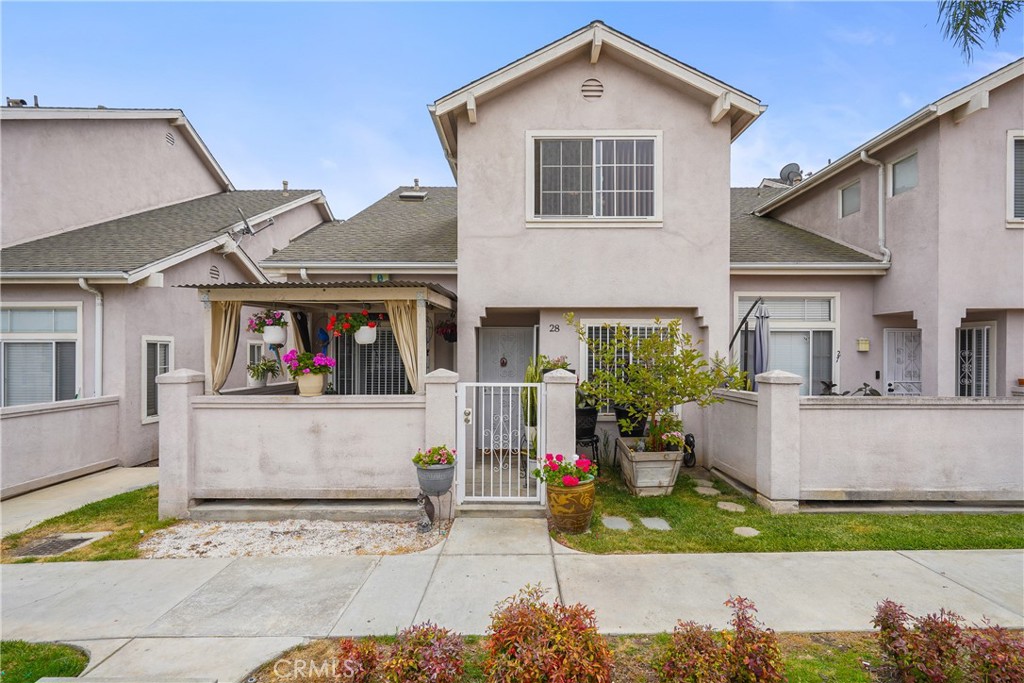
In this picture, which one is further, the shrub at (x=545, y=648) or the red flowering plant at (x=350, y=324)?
the red flowering plant at (x=350, y=324)

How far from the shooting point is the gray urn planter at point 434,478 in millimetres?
5551

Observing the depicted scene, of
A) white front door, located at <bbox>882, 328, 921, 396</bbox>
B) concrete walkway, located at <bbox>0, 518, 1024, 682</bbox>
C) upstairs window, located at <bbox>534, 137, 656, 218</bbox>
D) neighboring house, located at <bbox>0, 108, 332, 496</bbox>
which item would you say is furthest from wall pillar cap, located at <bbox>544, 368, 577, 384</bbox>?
neighboring house, located at <bbox>0, 108, 332, 496</bbox>

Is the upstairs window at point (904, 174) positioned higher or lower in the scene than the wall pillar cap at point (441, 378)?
higher

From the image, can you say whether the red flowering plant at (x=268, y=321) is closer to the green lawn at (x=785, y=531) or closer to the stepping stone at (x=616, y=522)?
the green lawn at (x=785, y=531)

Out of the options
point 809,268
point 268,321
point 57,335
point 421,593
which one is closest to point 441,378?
point 421,593

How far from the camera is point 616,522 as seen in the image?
5.84 m

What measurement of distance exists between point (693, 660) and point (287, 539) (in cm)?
472

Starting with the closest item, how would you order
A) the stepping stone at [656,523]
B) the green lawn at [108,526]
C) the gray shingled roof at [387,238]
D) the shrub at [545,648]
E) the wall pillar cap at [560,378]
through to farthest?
the shrub at [545,648], the green lawn at [108,526], the stepping stone at [656,523], the wall pillar cap at [560,378], the gray shingled roof at [387,238]

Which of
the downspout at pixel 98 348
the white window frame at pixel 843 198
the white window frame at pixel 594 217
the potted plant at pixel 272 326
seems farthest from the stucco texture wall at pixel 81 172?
the white window frame at pixel 843 198

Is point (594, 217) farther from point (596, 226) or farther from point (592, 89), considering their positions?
point (592, 89)

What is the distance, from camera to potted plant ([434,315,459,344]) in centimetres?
905

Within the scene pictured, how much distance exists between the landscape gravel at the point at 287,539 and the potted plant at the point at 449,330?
4069mm

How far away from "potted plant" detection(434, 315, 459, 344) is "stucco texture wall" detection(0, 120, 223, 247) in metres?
9.19

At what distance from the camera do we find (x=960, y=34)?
5043 millimetres
